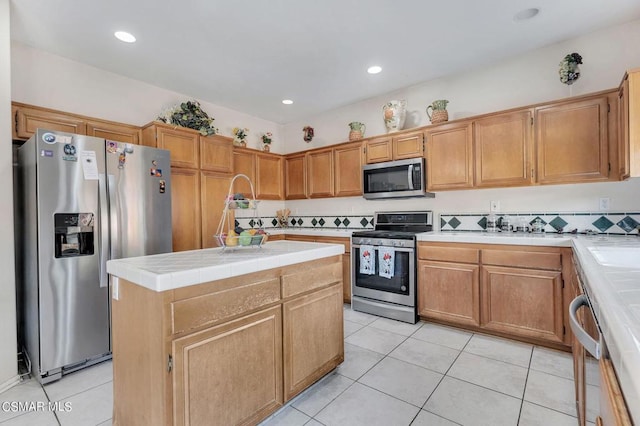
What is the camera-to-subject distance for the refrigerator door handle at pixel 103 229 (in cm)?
239

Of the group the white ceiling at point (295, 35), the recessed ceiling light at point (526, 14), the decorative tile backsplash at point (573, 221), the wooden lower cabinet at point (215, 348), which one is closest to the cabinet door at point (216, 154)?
the white ceiling at point (295, 35)

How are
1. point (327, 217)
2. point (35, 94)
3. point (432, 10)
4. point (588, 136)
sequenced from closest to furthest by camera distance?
point (432, 10)
point (588, 136)
point (35, 94)
point (327, 217)

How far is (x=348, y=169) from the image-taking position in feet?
13.4

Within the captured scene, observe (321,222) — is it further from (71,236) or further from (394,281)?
(71,236)

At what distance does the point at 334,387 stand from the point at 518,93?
3248mm

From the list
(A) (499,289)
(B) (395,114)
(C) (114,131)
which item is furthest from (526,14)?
(C) (114,131)

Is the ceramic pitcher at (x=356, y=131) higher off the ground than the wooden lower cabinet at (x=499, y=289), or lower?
higher

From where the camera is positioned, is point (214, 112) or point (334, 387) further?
point (214, 112)

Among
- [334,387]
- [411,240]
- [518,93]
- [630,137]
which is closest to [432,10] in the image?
[518,93]

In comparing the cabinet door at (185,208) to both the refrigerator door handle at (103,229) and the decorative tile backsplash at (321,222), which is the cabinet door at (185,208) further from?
the decorative tile backsplash at (321,222)

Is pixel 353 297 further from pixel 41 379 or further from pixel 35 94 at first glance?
pixel 35 94

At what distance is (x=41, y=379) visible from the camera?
2.11 metres

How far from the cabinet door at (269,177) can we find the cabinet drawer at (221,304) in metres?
3.01

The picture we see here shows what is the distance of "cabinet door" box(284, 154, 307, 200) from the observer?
459 cm
